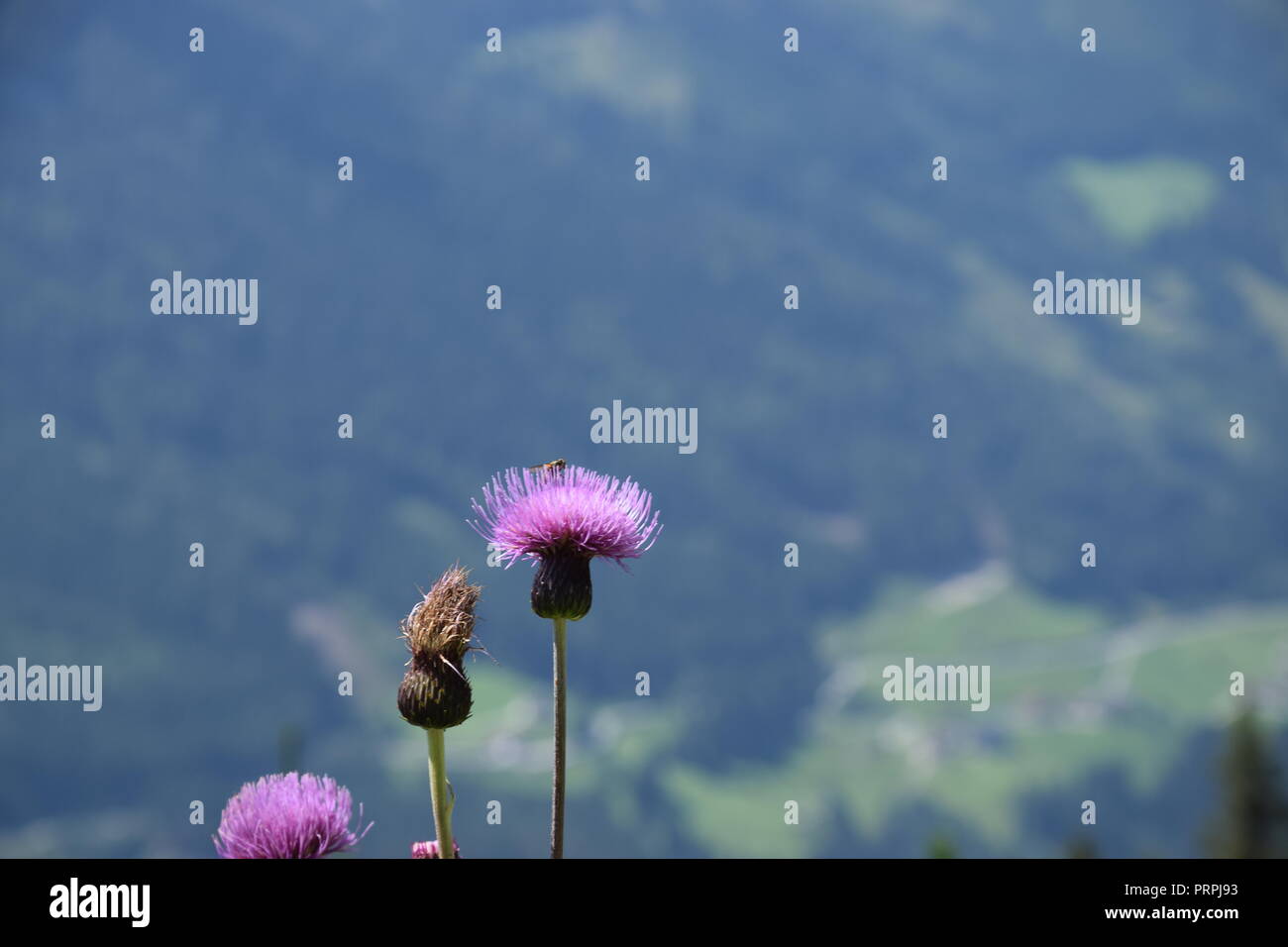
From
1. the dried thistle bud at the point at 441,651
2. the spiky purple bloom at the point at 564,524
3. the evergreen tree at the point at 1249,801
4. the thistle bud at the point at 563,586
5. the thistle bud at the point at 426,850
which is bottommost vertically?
the evergreen tree at the point at 1249,801

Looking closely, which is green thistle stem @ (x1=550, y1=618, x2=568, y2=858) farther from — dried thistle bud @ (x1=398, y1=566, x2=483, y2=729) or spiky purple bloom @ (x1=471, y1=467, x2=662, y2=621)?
spiky purple bloom @ (x1=471, y1=467, x2=662, y2=621)

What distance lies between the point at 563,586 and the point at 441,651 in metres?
0.40

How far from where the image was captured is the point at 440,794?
119 inches

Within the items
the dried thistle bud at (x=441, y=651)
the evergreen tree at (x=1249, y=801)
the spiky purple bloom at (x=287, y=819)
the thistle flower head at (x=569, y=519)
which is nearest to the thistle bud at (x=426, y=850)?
the spiky purple bloom at (x=287, y=819)

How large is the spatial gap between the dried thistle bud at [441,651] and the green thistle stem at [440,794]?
0.25ft

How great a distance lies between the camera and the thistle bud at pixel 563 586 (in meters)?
3.69

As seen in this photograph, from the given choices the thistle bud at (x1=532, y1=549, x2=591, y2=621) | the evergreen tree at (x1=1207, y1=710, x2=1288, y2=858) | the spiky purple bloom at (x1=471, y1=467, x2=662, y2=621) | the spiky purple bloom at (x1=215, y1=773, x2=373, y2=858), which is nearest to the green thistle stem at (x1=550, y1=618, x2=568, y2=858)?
the thistle bud at (x1=532, y1=549, x2=591, y2=621)

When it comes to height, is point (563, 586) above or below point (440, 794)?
above

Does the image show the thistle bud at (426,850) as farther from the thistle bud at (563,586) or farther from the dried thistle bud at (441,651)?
the thistle bud at (563,586)

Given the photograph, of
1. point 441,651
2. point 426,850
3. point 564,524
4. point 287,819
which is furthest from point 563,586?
point 287,819

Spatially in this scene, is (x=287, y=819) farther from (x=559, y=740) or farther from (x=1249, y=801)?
(x=1249, y=801)
